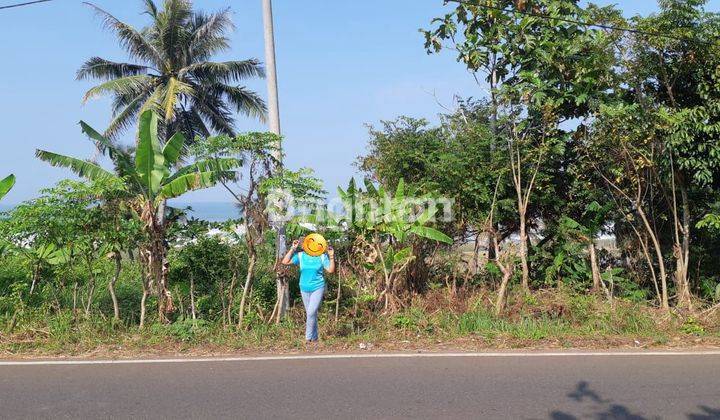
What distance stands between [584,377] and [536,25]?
7.17 m

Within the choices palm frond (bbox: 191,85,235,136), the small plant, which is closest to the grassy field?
the small plant

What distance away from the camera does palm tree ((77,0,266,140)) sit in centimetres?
2386

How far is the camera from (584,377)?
5.91 meters

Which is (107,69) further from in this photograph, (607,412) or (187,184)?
(607,412)

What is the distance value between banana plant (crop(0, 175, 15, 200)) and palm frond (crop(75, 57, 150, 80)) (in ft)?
54.9

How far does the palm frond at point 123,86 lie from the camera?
21922mm

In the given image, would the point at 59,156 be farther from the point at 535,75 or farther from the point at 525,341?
the point at 535,75

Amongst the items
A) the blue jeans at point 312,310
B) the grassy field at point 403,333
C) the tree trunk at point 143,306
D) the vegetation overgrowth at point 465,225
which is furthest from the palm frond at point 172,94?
the blue jeans at point 312,310

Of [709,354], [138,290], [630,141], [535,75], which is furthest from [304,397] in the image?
[535,75]

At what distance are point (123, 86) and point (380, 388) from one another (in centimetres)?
2066

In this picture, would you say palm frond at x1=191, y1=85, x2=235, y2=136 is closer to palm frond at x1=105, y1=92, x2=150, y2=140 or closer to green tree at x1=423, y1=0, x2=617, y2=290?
palm frond at x1=105, y1=92, x2=150, y2=140

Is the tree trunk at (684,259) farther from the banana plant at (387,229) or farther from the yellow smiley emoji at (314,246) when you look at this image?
the yellow smiley emoji at (314,246)

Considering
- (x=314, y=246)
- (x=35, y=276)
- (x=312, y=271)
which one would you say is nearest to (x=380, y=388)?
(x=312, y=271)

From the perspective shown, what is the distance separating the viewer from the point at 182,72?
79.4 feet
